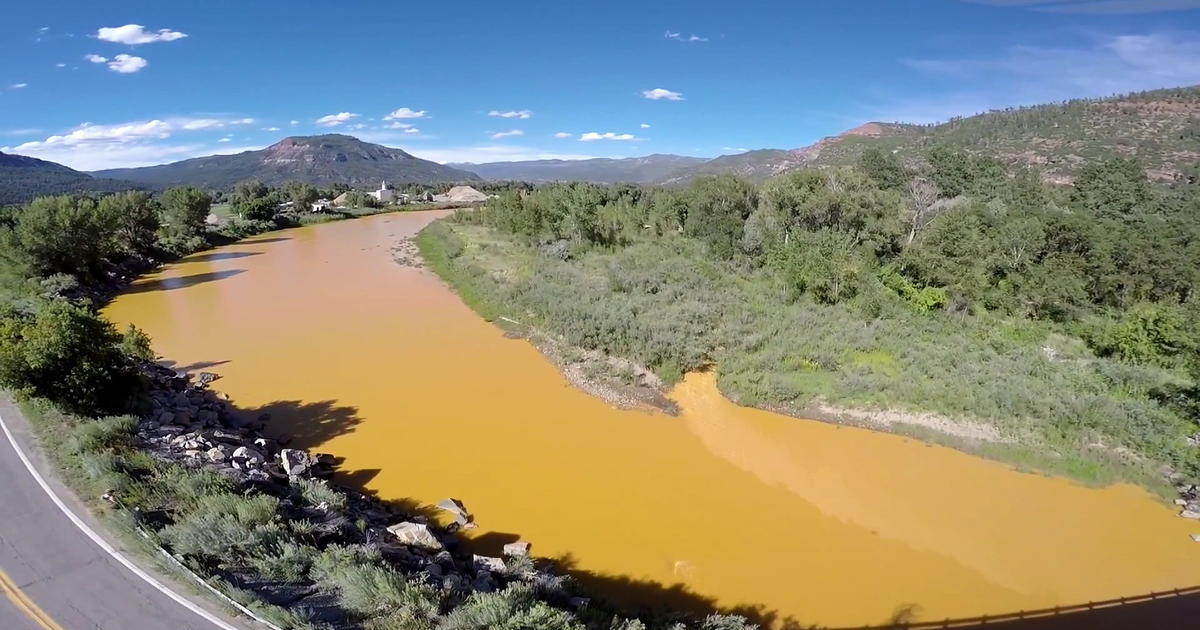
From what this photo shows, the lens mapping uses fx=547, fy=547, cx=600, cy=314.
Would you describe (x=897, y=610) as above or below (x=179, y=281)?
below

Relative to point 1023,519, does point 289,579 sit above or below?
above

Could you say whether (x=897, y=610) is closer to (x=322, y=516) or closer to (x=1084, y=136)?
(x=322, y=516)

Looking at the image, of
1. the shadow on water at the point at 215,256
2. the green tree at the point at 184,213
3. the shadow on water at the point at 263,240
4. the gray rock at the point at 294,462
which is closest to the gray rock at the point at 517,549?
the gray rock at the point at 294,462

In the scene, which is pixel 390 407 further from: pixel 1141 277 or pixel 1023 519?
pixel 1141 277

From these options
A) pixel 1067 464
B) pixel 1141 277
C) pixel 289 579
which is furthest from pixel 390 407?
pixel 1141 277

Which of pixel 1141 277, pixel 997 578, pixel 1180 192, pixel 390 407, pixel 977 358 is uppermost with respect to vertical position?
pixel 1180 192

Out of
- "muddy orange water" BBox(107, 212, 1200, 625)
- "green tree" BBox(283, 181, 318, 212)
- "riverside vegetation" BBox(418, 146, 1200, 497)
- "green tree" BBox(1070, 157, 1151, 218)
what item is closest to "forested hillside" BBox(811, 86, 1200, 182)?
"green tree" BBox(1070, 157, 1151, 218)

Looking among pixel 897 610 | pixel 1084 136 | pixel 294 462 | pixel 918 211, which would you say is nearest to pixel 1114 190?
pixel 918 211
